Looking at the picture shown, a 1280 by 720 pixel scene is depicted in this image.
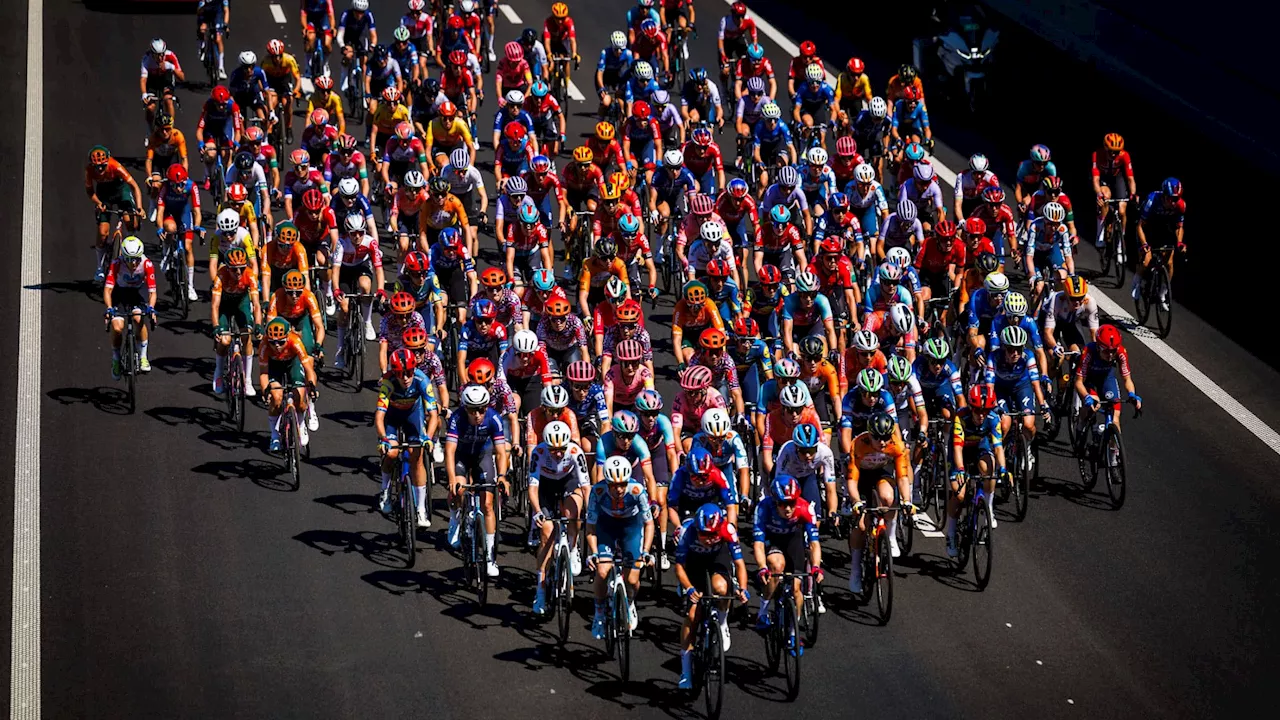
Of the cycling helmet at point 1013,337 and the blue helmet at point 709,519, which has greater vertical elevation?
the cycling helmet at point 1013,337

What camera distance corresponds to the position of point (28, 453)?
22.9 metres

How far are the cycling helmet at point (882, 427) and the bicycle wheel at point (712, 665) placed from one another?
321cm

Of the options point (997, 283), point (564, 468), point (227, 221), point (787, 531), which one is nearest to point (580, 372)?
point (564, 468)

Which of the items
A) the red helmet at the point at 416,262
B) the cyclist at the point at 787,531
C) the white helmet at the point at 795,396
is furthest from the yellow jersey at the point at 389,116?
the cyclist at the point at 787,531

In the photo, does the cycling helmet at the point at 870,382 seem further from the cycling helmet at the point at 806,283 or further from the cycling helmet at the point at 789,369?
the cycling helmet at the point at 806,283

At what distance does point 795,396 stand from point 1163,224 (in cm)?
964

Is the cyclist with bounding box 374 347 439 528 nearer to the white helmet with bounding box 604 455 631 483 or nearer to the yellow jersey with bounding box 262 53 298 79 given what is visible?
the white helmet with bounding box 604 455 631 483

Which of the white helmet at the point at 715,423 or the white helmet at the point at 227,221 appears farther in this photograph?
the white helmet at the point at 227,221

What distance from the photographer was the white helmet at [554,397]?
19.3 m

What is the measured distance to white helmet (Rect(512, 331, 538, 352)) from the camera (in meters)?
21.4

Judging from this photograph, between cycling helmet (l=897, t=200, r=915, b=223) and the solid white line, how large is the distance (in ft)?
39.4

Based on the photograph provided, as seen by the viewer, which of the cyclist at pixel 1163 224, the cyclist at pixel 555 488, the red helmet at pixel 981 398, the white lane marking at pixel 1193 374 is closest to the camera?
the cyclist at pixel 555 488

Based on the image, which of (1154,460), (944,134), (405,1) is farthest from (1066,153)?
(405,1)

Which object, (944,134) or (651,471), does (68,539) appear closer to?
(651,471)
